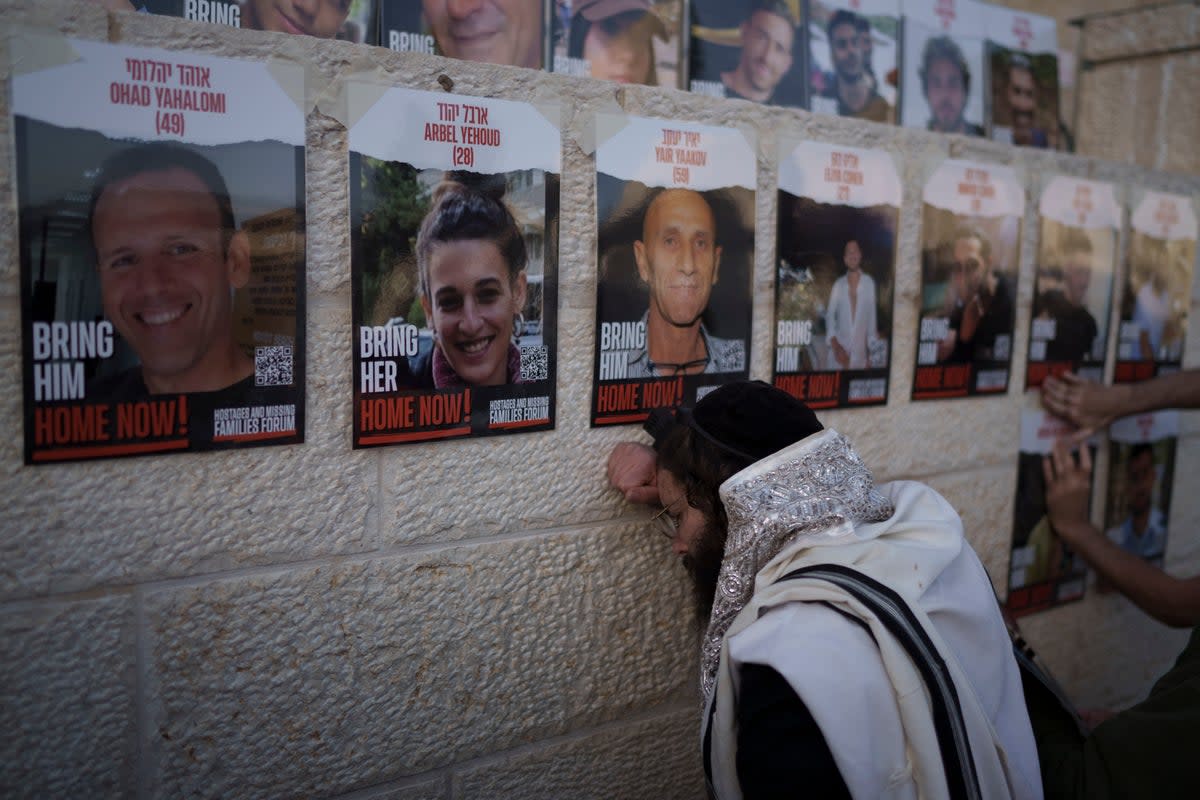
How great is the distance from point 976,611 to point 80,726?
5.45ft

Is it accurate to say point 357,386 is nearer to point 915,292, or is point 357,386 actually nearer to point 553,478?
point 553,478

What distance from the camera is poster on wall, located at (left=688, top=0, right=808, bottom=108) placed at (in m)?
3.03

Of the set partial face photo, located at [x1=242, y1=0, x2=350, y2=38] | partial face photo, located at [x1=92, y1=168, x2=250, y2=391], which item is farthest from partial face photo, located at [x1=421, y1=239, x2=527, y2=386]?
partial face photo, located at [x1=242, y1=0, x2=350, y2=38]

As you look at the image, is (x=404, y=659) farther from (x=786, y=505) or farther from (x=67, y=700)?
(x=786, y=505)

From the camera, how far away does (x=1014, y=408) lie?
3.12m

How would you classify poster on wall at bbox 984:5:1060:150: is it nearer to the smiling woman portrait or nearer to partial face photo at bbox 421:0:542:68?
partial face photo at bbox 421:0:542:68

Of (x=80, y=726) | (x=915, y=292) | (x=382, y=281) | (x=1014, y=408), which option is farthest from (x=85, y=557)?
(x=1014, y=408)

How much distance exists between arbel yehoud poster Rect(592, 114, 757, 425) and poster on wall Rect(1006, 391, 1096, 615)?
1371 mm

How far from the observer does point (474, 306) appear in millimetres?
1975

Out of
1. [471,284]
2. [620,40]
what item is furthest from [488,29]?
[471,284]

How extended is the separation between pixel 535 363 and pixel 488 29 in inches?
45.6

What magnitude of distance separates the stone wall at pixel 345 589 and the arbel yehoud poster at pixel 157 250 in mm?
39

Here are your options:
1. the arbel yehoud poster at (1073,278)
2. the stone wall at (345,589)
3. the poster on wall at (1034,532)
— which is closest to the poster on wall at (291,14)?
the stone wall at (345,589)

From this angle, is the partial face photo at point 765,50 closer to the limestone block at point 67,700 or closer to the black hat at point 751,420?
the black hat at point 751,420
